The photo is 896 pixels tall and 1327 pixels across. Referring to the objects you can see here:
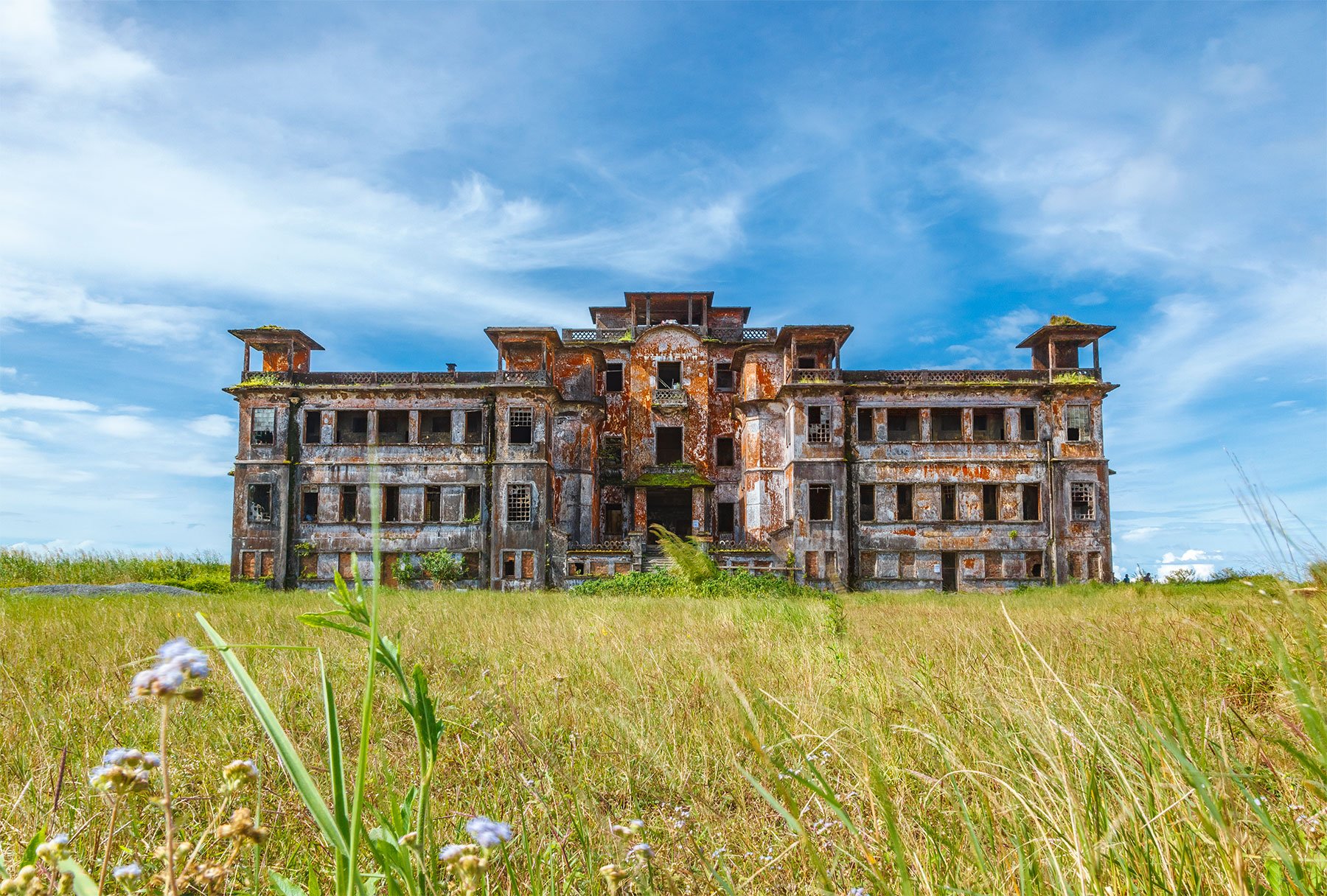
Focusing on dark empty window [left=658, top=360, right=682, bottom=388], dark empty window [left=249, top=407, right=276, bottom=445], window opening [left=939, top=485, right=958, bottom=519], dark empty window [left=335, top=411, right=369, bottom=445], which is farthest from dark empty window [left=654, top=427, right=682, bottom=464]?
dark empty window [left=249, top=407, right=276, bottom=445]

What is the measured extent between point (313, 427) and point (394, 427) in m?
3.18

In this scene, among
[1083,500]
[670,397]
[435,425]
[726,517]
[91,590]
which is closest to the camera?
[91,590]

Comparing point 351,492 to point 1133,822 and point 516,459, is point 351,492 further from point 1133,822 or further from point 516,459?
point 1133,822

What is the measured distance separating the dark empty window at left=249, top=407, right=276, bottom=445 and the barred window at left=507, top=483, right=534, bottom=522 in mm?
9385

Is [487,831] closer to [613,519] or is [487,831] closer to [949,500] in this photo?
[949,500]

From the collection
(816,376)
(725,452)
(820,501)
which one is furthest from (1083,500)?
(725,452)

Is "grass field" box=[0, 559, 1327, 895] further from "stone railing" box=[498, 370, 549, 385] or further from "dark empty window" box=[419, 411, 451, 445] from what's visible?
"dark empty window" box=[419, 411, 451, 445]

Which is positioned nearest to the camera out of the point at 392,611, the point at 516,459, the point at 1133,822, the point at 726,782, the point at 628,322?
the point at 1133,822

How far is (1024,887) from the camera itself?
1.35 meters

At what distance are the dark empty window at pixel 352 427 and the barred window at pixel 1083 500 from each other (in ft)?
85.4

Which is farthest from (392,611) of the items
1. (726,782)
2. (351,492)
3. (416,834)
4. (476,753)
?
(351,492)

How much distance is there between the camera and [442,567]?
26922 millimetres

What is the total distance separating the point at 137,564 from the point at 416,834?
31641 millimetres

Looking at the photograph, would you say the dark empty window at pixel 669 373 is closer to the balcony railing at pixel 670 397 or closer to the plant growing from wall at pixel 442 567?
the balcony railing at pixel 670 397
